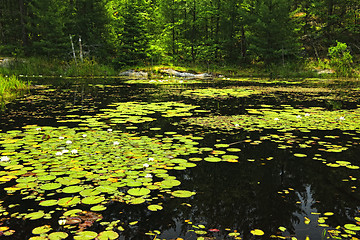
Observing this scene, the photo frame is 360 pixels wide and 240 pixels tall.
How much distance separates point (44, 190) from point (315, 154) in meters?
3.62

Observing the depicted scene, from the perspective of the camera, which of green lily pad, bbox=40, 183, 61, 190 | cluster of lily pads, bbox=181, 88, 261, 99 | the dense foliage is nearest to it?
green lily pad, bbox=40, 183, 61, 190

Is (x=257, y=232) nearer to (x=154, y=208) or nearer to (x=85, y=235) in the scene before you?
(x=154, y=208)

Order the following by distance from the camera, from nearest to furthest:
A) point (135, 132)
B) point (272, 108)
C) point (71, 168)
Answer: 1. point (71, 168)
2. point (135, 132)
3. point (272, 108)

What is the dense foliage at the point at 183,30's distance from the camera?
967 inches

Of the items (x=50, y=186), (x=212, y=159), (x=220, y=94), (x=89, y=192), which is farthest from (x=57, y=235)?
(x=220, y=94)

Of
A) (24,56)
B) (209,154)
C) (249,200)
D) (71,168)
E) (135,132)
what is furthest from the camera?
(24,56)

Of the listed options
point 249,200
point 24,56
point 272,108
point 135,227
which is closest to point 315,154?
point 249,200

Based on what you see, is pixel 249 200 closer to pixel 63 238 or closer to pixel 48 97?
pixel 63 238

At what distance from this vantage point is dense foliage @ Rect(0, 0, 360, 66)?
80.6 feet

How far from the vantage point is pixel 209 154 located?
12.9 ft

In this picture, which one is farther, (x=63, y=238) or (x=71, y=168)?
(x=71, y=168)

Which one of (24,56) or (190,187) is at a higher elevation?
(24,56)

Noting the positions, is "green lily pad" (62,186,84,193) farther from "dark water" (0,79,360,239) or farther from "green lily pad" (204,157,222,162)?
"green lily pad" (204,157,222,162)

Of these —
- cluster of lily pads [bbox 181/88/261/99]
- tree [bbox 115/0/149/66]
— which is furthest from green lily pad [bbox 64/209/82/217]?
tree [bbox 115/0/149/66]
